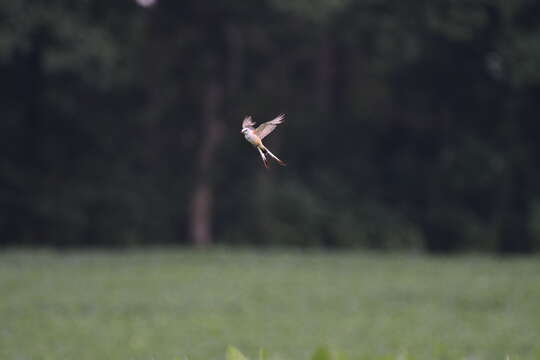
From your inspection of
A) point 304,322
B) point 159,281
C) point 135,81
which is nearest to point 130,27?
point 135,81

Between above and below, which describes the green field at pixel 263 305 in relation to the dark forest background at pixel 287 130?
below

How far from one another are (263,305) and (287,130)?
10.7 metres

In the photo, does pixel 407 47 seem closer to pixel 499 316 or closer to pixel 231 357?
pixel 499 316

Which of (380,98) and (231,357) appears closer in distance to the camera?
(231,357)

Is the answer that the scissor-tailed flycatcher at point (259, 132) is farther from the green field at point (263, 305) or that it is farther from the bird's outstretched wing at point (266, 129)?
the green field at point (263, 305)

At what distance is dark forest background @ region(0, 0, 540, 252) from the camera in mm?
18344

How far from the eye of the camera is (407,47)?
17984mm

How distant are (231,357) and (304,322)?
8009 mm

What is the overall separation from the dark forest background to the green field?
3.07m

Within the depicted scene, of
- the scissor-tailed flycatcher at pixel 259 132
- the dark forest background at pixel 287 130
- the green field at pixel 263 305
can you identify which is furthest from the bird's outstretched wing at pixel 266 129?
the dark forest background at pixel 287 130

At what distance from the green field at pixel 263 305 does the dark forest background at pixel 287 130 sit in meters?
3.07

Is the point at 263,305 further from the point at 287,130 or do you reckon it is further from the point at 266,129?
the point at 287,130

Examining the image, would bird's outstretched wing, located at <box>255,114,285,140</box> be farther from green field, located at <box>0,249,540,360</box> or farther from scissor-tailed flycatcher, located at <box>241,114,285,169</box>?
green field, located at <box>0,249,540,360</box>

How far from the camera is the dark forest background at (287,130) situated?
18.3 metres
